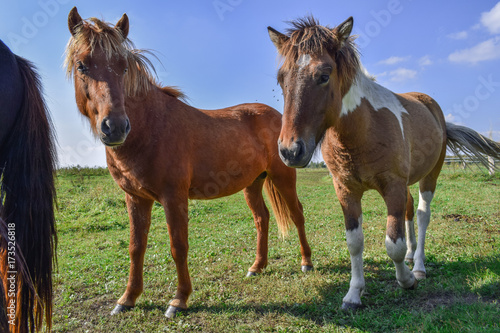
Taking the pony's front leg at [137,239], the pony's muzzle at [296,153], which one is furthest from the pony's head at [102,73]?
the pony's muzzle at [296,153]

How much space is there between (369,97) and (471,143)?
114 inches

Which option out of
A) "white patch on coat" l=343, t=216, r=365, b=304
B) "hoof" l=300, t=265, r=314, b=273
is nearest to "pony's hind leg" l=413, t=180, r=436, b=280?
"white patch on coat" l=343, t=216, r=365, b=304

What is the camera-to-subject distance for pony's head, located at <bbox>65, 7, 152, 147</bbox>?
2.97 metres

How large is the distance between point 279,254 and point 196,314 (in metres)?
2.33

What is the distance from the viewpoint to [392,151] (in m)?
3.20

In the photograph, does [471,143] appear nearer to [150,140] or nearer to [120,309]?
[150,140]

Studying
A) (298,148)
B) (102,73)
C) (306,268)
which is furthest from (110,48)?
(306,268)

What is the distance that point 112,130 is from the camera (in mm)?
2928

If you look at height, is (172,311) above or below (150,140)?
below

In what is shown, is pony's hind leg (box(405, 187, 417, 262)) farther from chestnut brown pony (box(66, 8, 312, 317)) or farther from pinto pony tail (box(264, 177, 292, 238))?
pinto pony tail (box(264, 177, 292, 238))

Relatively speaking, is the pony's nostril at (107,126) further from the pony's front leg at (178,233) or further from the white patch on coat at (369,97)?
the white patch on coat at (369,97)

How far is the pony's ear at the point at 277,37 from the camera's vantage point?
322cm

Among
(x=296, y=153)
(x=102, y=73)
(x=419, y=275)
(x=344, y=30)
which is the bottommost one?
(x=419, y=275)

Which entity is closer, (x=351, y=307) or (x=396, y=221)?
(x=396, y=221)
